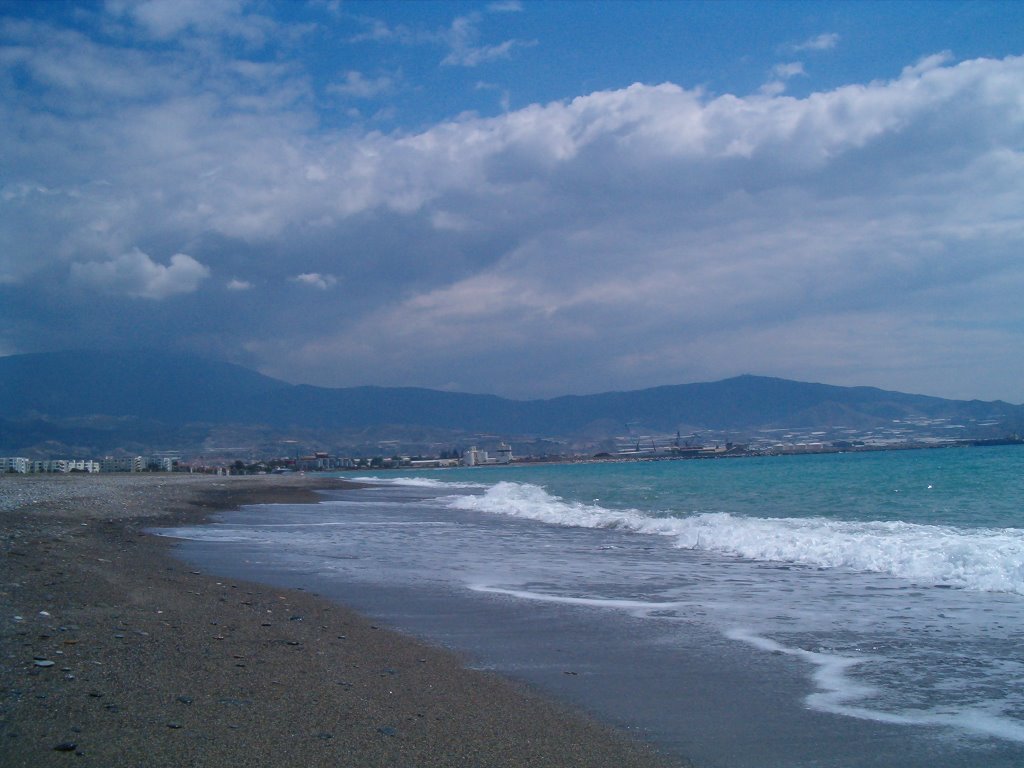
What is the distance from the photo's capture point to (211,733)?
488 centimetres

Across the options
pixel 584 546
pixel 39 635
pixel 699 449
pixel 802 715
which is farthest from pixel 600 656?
pixel 699 449

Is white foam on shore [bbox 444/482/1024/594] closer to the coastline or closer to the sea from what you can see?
the sea

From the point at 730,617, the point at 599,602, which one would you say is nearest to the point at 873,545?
the point at 730,617

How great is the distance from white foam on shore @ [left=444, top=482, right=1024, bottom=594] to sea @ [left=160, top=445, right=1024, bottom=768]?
0.19ft

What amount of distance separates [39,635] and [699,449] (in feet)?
487

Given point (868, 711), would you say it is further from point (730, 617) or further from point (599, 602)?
point (599, 602)

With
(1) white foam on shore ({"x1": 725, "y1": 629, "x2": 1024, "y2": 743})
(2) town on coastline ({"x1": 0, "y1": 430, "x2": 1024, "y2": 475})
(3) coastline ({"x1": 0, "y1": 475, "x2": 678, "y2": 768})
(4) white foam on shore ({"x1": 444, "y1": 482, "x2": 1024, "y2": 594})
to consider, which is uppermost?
(3) coastline ({"x1": 0, "y1": 475, "x2": 678, "y2": 768})

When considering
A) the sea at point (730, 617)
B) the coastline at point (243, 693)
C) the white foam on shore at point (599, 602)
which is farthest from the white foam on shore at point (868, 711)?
the white foam on shore at point (599, 602)

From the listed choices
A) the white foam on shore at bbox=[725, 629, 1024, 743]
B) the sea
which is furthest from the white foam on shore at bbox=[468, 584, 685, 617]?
the white foam on shore at bbox=[725, 629, 1024, 743]

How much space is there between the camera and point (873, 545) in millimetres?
14906

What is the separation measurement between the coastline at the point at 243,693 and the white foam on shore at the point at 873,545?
8385 mm

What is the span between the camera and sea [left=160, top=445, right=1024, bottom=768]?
5691 millimetres

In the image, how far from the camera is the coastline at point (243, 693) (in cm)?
473

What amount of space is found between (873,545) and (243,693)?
1241cm
